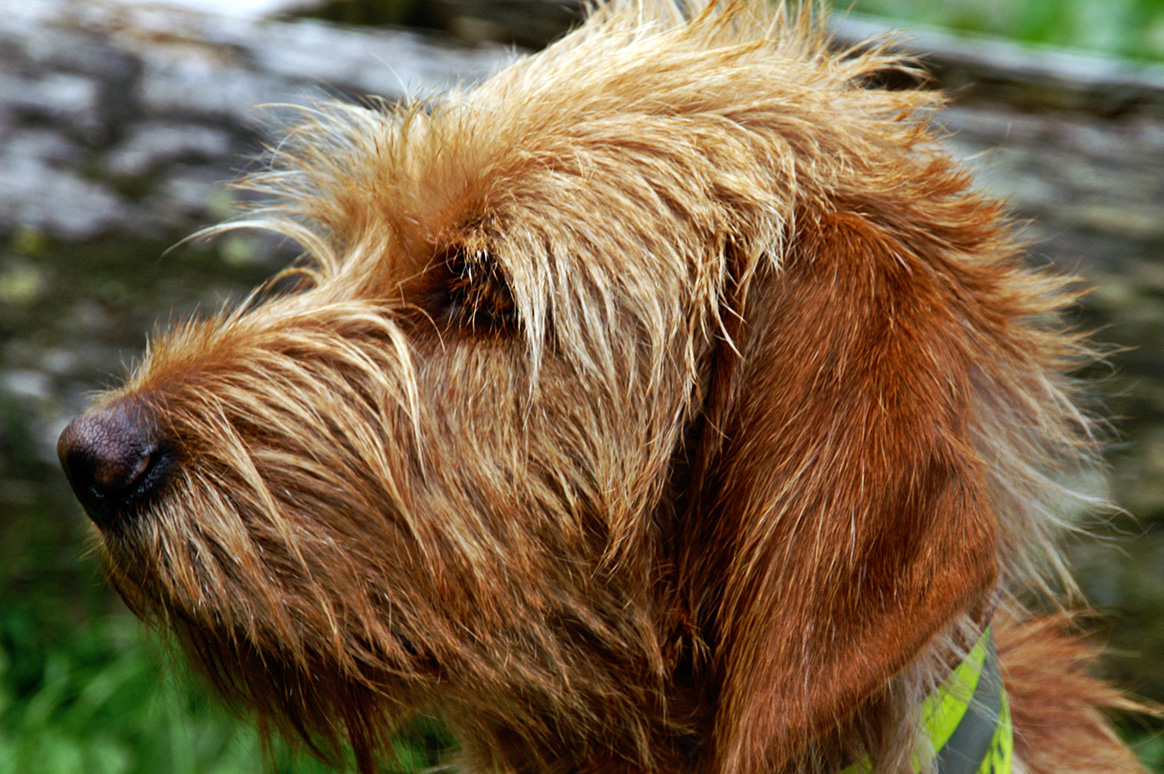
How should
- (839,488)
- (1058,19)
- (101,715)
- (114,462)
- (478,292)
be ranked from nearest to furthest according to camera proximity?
(839,488), (114,462), (478,292), (101,715), (1058,19)

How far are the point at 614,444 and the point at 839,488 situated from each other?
1.47ft

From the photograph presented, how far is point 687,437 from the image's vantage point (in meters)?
2.08

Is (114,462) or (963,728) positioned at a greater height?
(114,462)

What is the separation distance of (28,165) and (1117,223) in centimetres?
375

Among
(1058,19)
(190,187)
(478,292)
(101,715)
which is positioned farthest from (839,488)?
(1058,19)

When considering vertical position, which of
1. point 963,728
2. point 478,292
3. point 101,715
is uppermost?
point 478,292

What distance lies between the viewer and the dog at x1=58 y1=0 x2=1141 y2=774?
185 cm

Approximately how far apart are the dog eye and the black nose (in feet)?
2.08

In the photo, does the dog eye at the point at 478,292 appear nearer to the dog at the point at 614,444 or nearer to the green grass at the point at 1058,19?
the dog at the point at 614,444

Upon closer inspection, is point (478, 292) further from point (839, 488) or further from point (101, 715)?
point (101, 715)

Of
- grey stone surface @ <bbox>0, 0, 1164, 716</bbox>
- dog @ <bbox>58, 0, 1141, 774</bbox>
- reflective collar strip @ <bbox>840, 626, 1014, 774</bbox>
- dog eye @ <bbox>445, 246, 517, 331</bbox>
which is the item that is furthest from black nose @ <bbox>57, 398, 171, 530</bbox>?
grey stone surface @ <bbox>0, 0, 1164, 716</bbox>

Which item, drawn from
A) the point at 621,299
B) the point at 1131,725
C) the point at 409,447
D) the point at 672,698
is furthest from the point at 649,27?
the point at 1131,725

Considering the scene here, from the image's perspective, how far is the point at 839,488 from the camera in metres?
1.79

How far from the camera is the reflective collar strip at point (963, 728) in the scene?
2.00 metres
